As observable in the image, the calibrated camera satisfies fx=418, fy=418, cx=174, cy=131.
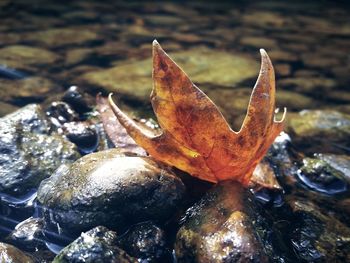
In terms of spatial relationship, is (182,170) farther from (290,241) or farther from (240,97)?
(240,97)

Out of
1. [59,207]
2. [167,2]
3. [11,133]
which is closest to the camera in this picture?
[59,207]

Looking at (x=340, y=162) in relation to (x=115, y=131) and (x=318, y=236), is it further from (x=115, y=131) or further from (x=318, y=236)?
(x=115, y=131)

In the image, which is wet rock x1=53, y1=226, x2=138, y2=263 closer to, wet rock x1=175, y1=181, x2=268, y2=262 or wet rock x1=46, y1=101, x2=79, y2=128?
wet rock x1=175, y1=181, x2=268, y2=262

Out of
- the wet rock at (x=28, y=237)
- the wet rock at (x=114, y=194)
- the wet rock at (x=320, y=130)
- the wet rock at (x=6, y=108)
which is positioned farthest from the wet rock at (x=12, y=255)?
the wet rock at (x=320, y=130)

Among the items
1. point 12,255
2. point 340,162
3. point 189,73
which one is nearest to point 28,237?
point 12,255

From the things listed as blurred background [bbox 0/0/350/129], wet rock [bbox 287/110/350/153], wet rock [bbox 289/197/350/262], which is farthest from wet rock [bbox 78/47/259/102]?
wet rock [bbox 289/197/350/262]

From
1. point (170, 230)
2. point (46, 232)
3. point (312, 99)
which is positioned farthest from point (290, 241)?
point (312, 99)

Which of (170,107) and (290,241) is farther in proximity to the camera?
(290,241)
